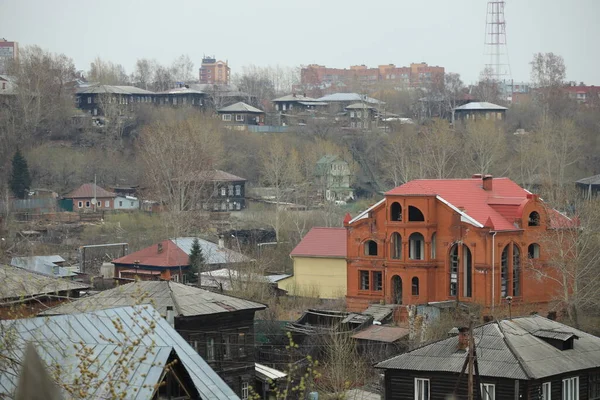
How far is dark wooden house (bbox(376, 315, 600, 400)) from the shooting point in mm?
25188

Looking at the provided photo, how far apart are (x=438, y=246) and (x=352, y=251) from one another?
3.89 metres

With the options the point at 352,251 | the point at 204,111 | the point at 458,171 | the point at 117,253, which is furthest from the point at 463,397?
the point at 204,111

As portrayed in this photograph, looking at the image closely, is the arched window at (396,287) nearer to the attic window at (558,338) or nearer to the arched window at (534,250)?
the arched window at (534,250)

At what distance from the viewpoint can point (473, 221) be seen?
1706 inches

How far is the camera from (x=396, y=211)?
1800 inches

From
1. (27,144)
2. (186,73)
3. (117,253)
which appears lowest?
(117,253)

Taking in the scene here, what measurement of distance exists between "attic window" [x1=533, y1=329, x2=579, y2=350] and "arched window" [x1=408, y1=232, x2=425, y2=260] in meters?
17.4

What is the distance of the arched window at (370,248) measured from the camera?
4659cm

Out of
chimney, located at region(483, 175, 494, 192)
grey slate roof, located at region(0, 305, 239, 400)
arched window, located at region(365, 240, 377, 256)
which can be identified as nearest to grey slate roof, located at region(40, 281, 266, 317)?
grey slate roof, located at region(0, 305, 239, 400)

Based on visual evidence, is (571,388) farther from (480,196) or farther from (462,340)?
(480,196)

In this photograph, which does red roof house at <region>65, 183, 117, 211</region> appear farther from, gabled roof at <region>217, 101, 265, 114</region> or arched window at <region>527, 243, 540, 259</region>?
arched window at <region>527, 243, 540, 259</region>

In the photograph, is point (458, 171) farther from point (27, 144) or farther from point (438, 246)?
Answer: point (438, 246)

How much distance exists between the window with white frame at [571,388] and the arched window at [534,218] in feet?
61.5

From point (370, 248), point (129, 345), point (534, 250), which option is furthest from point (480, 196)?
point (129, 345)
